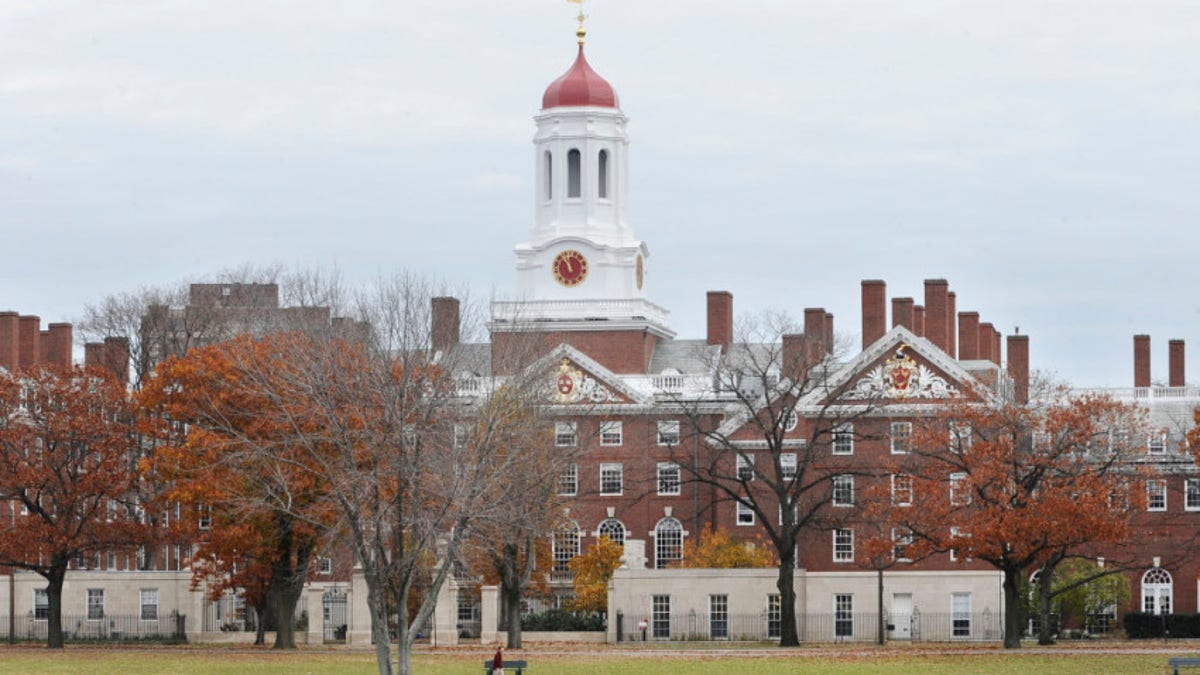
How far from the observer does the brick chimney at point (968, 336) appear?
101000 mm

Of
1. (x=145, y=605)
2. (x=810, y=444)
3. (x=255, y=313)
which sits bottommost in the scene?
(x=145, y=605)

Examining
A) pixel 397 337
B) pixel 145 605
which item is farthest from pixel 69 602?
pixel 397 337

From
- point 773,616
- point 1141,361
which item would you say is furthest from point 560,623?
point 1141,361

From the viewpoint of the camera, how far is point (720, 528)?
92.4 meters

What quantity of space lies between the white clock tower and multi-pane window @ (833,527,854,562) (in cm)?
1710

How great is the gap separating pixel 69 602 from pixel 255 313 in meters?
13.3

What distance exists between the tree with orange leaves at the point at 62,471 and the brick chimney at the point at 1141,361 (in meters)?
45.4

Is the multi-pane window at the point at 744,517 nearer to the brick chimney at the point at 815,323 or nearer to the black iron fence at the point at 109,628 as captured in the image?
the brick chimney at the point at 815,323

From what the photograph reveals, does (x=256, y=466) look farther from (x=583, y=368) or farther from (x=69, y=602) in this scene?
(x=583, y=368)

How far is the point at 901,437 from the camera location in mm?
77500

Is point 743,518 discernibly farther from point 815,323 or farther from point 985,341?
point 985,341

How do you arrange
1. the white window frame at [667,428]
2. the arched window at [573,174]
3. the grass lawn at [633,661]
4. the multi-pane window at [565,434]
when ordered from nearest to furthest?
the grass lawn at [633,661]
the multi-pane window at [565,434]
the white window frame at [667,428]
the arched window at [573,174]

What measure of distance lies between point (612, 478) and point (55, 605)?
29135mm

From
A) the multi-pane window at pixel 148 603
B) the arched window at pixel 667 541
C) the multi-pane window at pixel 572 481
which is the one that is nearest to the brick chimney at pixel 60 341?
the multi-pane window at pixel 572 481
